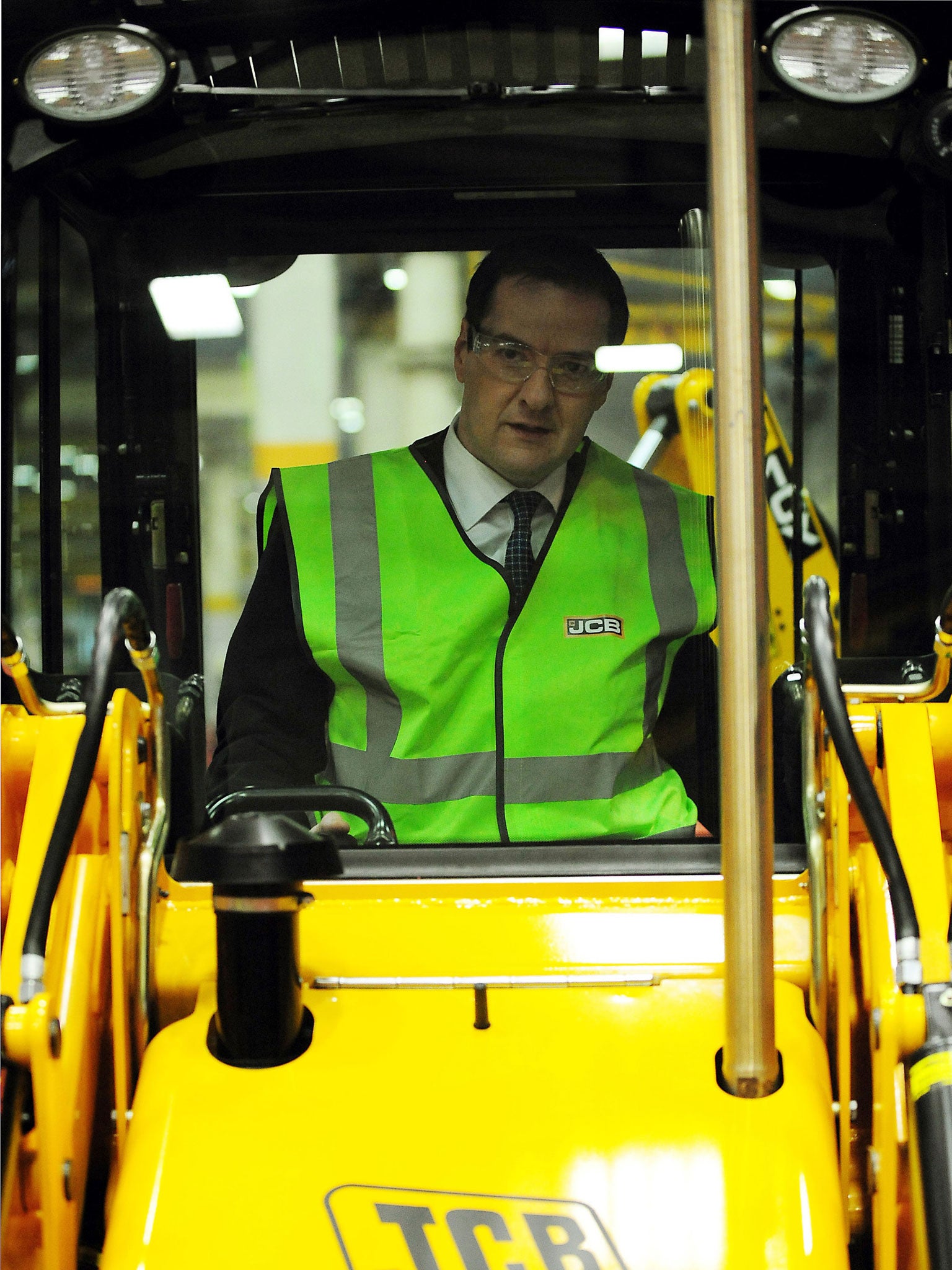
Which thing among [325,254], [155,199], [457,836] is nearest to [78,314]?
[155,199]

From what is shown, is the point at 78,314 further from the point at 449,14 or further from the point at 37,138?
the point at 449,14

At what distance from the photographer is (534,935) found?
6.03 ft

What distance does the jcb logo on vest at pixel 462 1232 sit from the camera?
144cm

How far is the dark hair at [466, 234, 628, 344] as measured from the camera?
82.5 inches

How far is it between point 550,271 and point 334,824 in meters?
0.95

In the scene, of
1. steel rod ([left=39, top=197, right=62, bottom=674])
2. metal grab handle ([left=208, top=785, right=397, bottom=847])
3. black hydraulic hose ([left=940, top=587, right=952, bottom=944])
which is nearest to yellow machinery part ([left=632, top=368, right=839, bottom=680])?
black hydraulic hose ([left=940, top=587, right=952, bottom=944])

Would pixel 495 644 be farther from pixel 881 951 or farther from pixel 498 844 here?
pixel 881 951

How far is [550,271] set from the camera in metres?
2.11

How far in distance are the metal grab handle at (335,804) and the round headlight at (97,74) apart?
102cm

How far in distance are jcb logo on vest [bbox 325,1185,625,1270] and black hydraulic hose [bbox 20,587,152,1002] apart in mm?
455

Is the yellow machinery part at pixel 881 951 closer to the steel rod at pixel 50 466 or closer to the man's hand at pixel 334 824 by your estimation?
the man's hand at pixel 334 824

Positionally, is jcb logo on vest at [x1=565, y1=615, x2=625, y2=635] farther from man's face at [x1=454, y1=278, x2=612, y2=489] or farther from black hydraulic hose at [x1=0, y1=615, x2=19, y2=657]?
black hydraulic hose at [x1=0, y1=615, x2=19, y2=657]

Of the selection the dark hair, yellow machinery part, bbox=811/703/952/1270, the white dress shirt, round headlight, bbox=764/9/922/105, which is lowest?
yellow machinery part, bbox=811/703/952/1270

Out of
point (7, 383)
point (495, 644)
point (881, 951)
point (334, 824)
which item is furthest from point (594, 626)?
point (7, 383)
